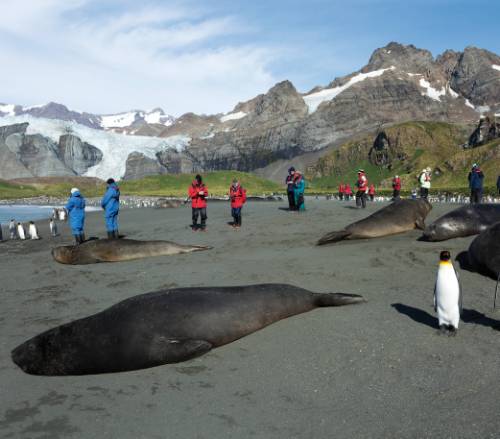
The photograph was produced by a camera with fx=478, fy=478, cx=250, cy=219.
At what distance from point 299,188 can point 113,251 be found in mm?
12503

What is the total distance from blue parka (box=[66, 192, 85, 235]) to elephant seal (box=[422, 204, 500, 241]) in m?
10.3

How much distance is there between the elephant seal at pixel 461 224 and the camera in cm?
1159

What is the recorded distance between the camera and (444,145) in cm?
14188

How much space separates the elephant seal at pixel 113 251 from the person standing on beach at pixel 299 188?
998cm

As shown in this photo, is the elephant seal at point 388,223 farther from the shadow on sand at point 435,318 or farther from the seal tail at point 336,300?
the shadow on sand at point 435,318

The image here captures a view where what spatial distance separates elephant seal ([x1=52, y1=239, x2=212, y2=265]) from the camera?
12.4 metres

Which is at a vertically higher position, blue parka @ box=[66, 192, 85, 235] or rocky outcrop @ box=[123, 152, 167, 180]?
rocky outcrop @ box=[123, 152, 167, 180]

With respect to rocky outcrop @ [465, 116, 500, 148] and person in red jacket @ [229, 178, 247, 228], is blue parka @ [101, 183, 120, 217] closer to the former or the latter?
person in red jacket @ [229, 178, 247, 228]

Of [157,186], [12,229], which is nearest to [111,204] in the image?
[12,229]

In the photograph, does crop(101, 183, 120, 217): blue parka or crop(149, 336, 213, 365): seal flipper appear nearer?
crop(149, 336, 213, 365): seal flipper

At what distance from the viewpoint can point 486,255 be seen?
8328mm

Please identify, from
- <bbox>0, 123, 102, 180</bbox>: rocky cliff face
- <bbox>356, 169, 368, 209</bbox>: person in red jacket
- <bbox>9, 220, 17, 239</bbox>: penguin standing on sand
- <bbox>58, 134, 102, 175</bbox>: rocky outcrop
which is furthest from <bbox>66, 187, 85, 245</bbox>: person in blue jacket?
<bbox>58, 134, 102, 175</bbox>: rocky outcrop

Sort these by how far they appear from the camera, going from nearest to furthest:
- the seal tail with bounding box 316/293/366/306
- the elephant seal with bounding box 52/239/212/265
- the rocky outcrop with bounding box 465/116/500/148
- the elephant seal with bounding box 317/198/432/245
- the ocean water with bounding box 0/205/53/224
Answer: the seal tail with bounding box 316/293/366/306, the elephant seal with bounding box 52/239/212/265, the elephant seal with bounding box 317/198/432/245, the ocean water with bounding box 0/205/53/224, the rocky outcrop with bounding box 465/116/500/148

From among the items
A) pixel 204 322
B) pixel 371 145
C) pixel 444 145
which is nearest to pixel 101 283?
pixel 204 322
